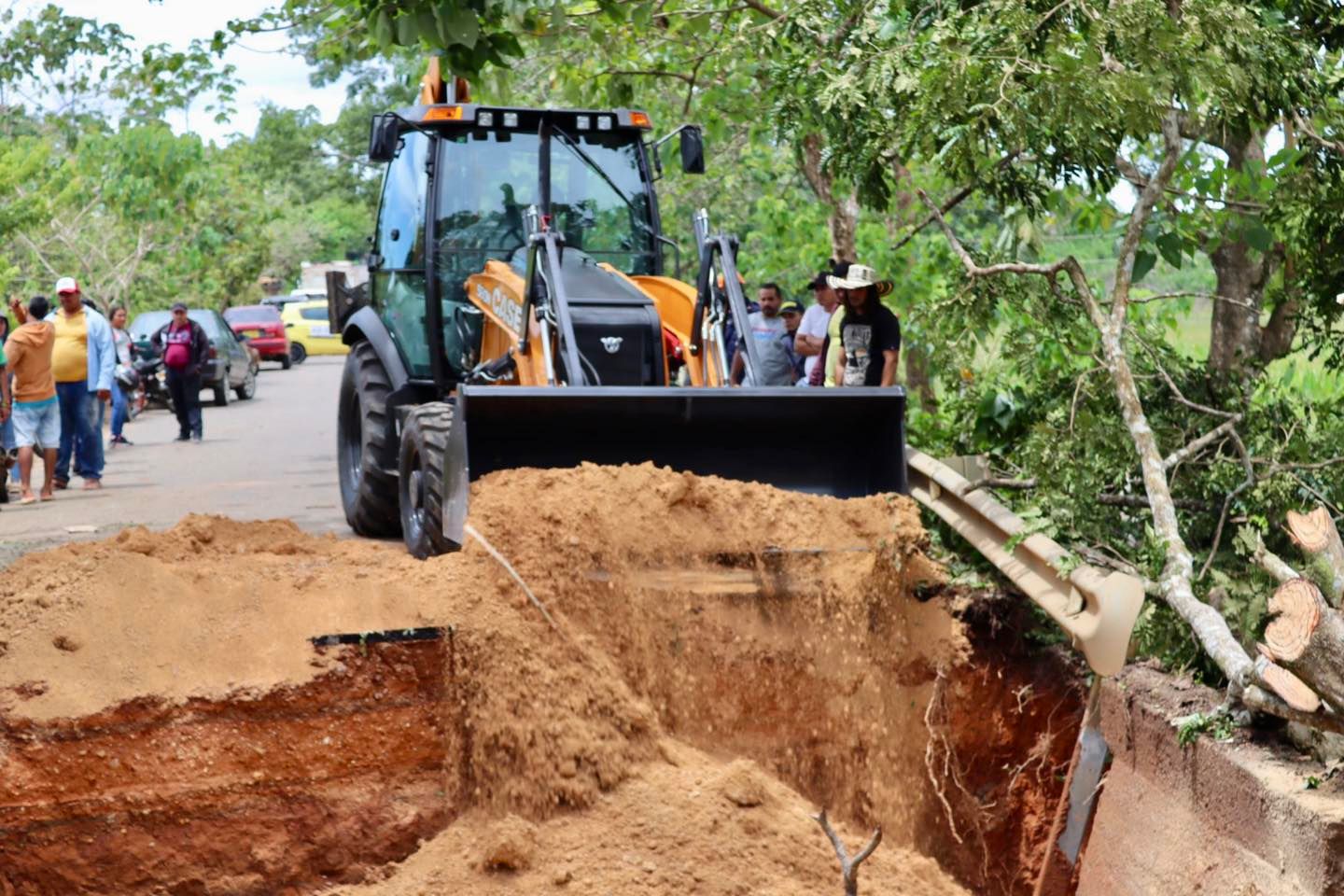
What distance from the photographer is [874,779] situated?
7.48 meters

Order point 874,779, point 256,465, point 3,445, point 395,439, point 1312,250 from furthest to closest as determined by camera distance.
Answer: point 256,465
point 3,445
point 395,439
point 1312,250
point 874,779

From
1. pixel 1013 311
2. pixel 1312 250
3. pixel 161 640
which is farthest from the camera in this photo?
pixel 1013 311

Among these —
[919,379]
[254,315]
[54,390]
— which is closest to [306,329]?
[254,315]

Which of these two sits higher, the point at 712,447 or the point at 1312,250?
the point at 1312,250

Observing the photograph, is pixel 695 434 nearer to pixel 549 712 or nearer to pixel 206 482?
pixel 549 712

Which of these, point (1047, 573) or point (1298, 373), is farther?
point (1298, 373)

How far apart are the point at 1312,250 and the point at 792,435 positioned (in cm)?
279

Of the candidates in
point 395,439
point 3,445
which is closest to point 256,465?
point 3,445

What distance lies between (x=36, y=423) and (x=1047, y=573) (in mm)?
9319

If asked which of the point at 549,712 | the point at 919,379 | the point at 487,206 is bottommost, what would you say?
the point at 549,712

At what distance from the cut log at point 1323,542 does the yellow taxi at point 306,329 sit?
3655 cm

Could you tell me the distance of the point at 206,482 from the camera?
1466 cm

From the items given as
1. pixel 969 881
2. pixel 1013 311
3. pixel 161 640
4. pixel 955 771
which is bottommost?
pixel 969 881

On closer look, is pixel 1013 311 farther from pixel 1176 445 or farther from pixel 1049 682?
pixel 1049 682
